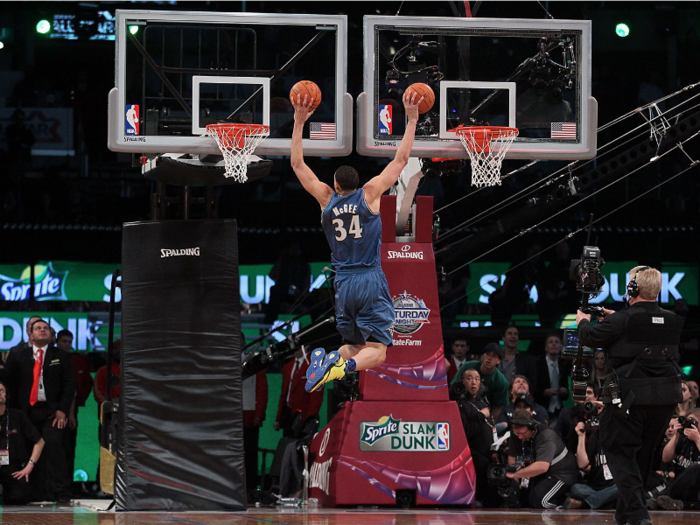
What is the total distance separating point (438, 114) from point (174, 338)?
138 inches

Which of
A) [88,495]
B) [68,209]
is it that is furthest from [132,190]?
[88,495]

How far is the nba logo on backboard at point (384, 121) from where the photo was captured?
10305 millimetres

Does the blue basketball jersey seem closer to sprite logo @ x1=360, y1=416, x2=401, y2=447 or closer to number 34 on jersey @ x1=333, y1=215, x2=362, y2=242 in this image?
number 34 on jersey @ x1=333, y1=215, x2=362, y2=242

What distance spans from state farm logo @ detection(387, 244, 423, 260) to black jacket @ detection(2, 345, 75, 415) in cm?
457

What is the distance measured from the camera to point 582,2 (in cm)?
2120

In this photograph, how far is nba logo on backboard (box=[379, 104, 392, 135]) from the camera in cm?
1030

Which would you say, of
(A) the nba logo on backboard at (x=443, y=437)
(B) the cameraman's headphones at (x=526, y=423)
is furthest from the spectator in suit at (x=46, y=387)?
(B) the cameraman's headphones at (x=526, y=423)

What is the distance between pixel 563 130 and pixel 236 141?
3265mm

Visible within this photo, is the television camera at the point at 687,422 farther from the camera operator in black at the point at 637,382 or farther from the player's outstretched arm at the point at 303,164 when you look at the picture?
the player's outstretched arm at the point at 303,164

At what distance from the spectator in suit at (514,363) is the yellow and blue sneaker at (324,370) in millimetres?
6867

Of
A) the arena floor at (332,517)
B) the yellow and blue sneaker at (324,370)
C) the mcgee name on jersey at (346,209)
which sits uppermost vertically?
the mcgee name on jersey at (346,209)

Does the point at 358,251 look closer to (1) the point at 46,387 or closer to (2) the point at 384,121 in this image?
(2) the point at 384,121

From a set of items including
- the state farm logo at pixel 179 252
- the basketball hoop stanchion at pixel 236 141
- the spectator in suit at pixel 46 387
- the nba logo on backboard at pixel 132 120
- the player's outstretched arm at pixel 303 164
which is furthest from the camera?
the spectator in suit at pixel 46 387

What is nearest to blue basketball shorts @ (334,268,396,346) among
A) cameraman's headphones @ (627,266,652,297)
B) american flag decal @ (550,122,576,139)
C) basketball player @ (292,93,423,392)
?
basketball player @ (292,93,423,392)
